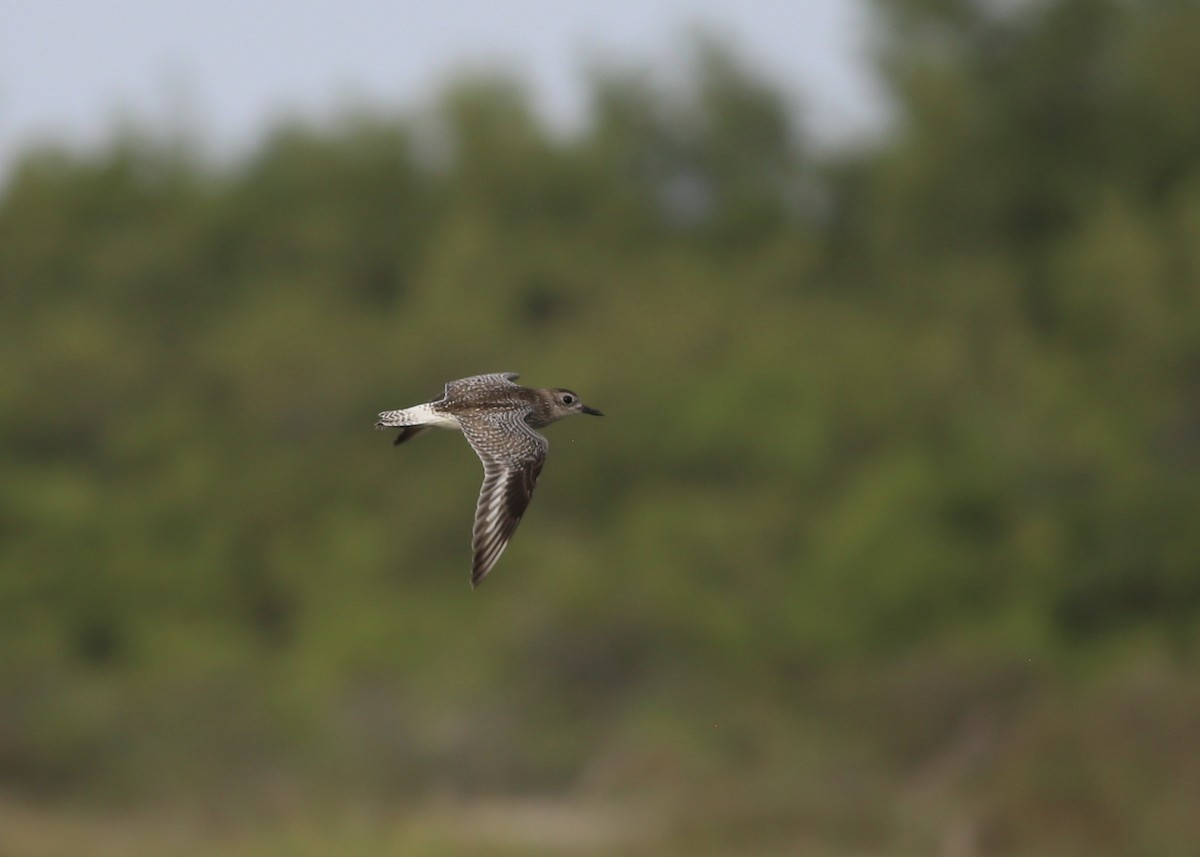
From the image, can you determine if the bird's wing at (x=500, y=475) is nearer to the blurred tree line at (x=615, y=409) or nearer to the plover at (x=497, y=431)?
the plover at (x=497, y=431)

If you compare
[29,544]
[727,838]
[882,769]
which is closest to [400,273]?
[29,544]

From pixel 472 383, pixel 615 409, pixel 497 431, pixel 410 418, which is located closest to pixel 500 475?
pixel 497 431

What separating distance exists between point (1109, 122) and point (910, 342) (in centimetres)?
1250

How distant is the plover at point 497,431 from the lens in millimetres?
10344

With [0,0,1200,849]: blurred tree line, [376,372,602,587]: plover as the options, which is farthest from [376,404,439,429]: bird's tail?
[0,0,1200,849]: blurred tree line

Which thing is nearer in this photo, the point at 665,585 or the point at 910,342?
the point at 665,585

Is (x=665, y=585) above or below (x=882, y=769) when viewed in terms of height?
above

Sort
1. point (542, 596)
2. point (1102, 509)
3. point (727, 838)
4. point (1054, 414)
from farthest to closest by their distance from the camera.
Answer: point (1054, 414) → point (1102, 509) → point (542, 596) → point (727, 838)

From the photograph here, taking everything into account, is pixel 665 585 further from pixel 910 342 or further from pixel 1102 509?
pixel 910 342

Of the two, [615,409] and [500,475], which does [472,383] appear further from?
[615,409]

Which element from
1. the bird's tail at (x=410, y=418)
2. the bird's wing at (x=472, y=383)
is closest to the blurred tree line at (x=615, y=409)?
the bird's wing at (x=472, y=383)

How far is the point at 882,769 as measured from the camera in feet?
102

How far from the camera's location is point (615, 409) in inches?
1853

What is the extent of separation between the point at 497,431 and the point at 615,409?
35.9 m
